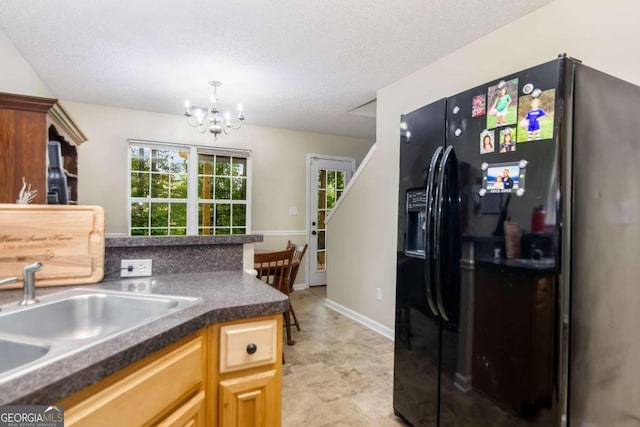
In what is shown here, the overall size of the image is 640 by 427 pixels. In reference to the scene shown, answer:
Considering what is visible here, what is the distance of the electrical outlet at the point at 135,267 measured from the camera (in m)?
1.47

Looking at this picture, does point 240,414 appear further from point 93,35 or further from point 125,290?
point 93,35

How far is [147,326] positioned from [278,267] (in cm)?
211

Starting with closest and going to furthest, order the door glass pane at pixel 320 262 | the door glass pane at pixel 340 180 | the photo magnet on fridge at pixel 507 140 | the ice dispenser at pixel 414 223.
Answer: the photo magnet on fridge at pixel 507 140
the ice dispenser at pixel 414 223
the door glass pane at pixel 320 262
the door glass pane at pixel 340 180

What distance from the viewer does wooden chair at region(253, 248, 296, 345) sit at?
284cm

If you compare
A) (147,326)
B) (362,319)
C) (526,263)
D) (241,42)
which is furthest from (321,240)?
(147,326)

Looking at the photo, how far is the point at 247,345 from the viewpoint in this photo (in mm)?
1091

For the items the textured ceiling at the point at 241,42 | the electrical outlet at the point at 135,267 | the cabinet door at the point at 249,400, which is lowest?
the cabinet door at the point at 249,400

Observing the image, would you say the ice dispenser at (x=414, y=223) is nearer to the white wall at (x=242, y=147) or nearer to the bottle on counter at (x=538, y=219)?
the bottle on counter at (x=538, y=219)

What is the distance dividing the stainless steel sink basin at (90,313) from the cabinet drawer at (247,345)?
0.20 meters

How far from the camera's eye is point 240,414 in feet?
3.57

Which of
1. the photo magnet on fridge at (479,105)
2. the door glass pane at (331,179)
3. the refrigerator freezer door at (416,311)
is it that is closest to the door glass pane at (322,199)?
the door glass pane at (331,179)

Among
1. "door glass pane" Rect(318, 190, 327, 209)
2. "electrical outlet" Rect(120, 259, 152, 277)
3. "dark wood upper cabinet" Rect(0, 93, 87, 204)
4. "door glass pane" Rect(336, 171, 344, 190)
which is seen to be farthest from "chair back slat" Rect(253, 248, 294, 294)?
"door glass pane" Rect(336, 171, 344, 190)

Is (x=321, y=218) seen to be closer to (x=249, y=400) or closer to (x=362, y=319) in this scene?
(x=362, y=319)

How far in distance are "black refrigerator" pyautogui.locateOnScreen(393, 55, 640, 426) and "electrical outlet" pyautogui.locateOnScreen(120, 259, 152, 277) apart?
127 centimetres
